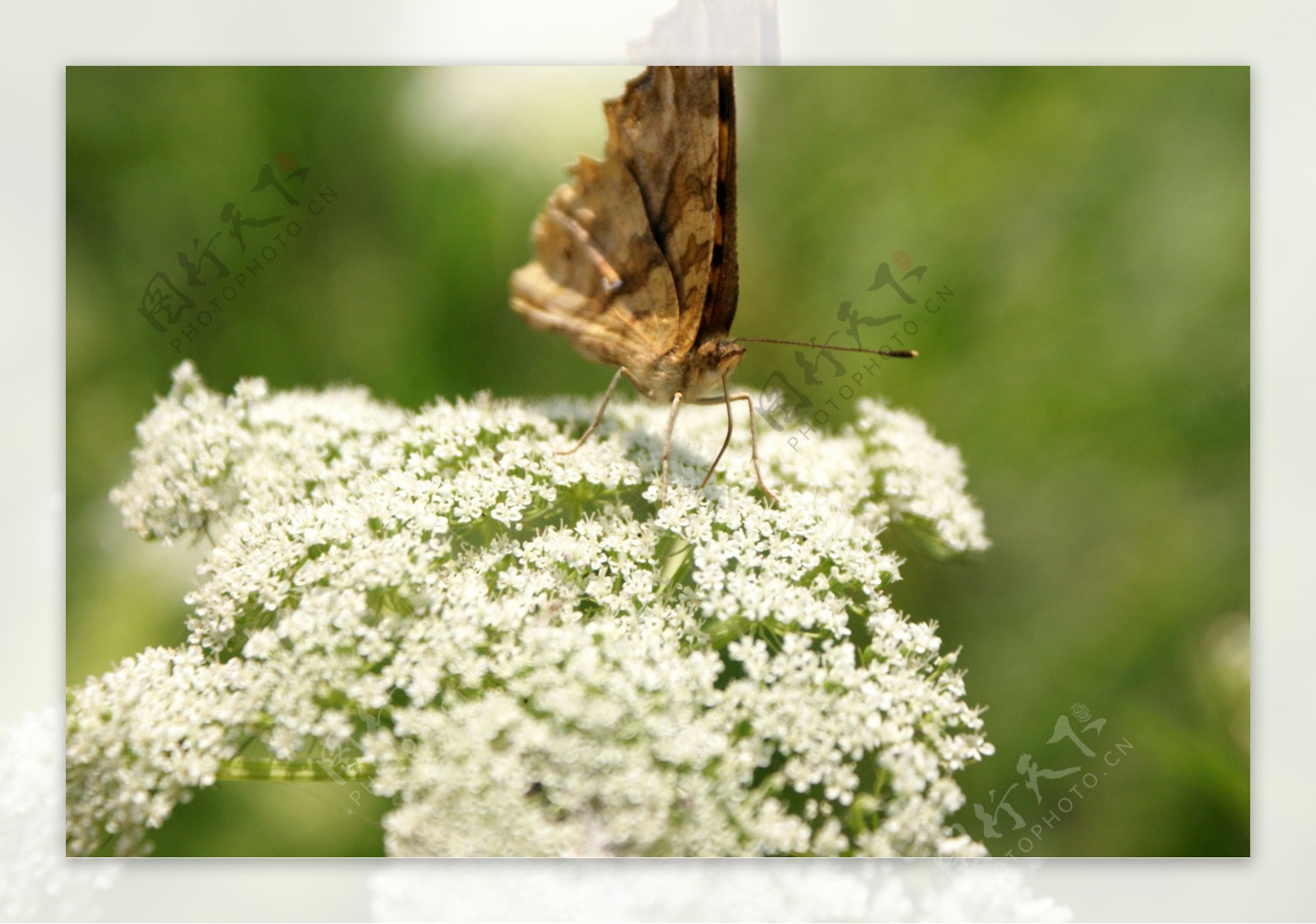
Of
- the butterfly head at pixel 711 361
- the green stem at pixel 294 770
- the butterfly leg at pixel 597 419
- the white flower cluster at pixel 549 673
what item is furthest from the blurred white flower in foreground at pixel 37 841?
the butterfly head at pixel 711 361

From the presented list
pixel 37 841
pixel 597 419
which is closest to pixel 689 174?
pixel 597 419

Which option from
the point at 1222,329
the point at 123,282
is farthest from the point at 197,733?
the point at 1222,329

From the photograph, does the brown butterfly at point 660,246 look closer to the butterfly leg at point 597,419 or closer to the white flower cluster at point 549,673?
the butterfly leg at point 597,419

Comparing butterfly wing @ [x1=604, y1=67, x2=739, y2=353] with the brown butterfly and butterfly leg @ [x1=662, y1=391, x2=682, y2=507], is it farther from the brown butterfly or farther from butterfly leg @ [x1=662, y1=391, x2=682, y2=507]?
butterfly leg @ [x1=662, y1=391, x2=682, y2=507]

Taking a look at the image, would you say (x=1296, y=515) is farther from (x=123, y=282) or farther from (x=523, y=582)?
(x=123, y=282)

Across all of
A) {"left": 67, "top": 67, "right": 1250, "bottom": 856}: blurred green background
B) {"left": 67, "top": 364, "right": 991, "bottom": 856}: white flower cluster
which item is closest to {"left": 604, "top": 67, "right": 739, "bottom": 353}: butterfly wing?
{"left": 67, "top": 67, "right": 1250, "bottom": 856}: blurred green background

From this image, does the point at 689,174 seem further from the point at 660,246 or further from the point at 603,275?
the point at 603,275
